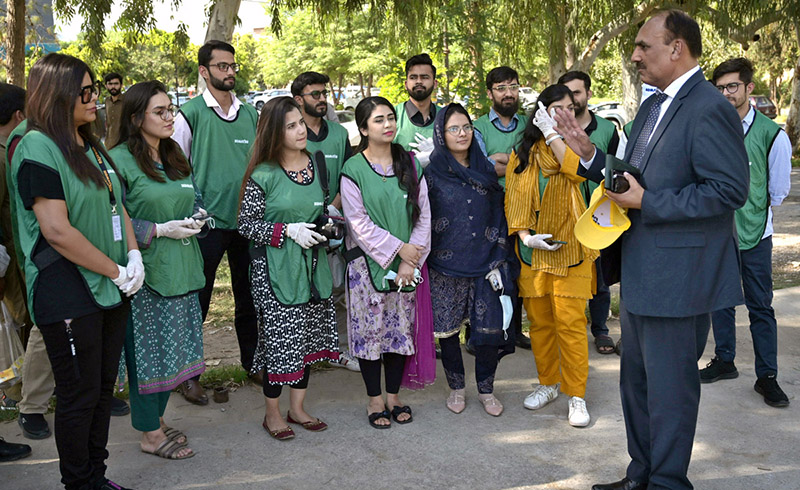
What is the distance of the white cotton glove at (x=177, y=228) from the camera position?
3646mm

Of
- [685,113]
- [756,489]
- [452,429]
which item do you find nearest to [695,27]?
[685,113]

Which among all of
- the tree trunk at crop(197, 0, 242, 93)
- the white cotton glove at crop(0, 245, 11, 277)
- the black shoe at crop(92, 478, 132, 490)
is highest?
the tree trunk at crop(197, 0, 242, 93)

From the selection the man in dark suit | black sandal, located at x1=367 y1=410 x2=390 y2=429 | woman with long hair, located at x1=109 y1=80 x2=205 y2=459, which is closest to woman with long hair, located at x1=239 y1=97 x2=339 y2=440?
woman with long hair, located at x1=109 y1=80 x2=205 y2=459

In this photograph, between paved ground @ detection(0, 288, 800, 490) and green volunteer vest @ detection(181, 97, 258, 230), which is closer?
paved ground @ detection(0, 288, 800, 490)

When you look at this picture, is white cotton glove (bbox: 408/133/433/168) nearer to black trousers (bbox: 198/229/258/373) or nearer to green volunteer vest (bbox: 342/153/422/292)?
green volunteer vest (bbox: 342/153/422/292)

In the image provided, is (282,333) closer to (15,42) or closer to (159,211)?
(159,211)

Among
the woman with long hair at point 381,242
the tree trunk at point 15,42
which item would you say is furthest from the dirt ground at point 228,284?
the tree trunk at point 15,42

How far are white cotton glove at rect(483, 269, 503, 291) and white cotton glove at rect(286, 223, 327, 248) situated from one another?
3.35 ft

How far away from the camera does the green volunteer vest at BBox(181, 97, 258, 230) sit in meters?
4.51

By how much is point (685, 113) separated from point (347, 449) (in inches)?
93.1

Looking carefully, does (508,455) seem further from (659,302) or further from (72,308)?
(72,308)

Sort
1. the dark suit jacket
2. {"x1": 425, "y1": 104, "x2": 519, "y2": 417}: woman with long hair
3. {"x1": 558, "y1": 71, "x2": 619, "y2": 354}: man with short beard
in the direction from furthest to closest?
{"x1": 558, "y1": 71, "x2": 619, "y2": 354}: man with short beard → {"x1": 425, "y1": 104, "x2": 519, "y2": 417}: woman with long hair → the dark suit jacket

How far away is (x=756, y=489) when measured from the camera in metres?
3.38

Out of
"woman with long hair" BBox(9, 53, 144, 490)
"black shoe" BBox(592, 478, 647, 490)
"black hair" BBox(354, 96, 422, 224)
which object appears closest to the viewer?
"woman with long hair" BBox(9, 53, 144, 490)
